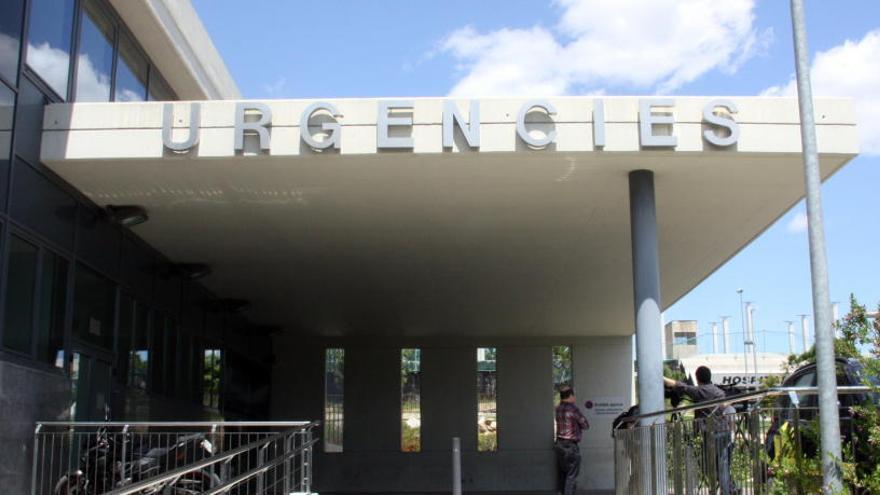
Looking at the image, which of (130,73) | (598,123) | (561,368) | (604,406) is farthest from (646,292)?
(604,406)

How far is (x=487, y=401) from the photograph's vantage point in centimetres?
2409

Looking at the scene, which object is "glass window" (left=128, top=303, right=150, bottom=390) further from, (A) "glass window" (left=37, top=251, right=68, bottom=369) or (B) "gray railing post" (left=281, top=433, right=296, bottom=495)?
(B) "gray railing post" (left=281, top=433, right=296, bottom=495)

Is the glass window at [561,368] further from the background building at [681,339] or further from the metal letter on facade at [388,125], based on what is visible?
the background building at [681,339]

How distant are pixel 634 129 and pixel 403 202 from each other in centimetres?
319

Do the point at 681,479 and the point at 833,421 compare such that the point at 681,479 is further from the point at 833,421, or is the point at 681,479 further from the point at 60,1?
the point at 60,1

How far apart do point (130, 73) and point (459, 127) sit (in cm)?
563

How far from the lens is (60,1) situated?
34.2 feet

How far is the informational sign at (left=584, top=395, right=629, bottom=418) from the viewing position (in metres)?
24.4

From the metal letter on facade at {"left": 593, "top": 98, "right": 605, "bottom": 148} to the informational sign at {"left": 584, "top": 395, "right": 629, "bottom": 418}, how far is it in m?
15.8

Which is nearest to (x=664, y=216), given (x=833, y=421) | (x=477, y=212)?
(x=477, y=212)

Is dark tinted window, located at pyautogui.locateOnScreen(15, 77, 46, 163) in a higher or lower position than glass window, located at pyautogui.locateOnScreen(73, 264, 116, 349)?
higher

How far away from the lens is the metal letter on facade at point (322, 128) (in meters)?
9.55

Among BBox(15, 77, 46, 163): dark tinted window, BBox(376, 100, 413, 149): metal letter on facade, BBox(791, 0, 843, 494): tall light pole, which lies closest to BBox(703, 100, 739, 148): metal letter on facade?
BBox(791, 0, 843, 494): tall light pole

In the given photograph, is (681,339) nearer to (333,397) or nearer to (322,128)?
(333,397)
